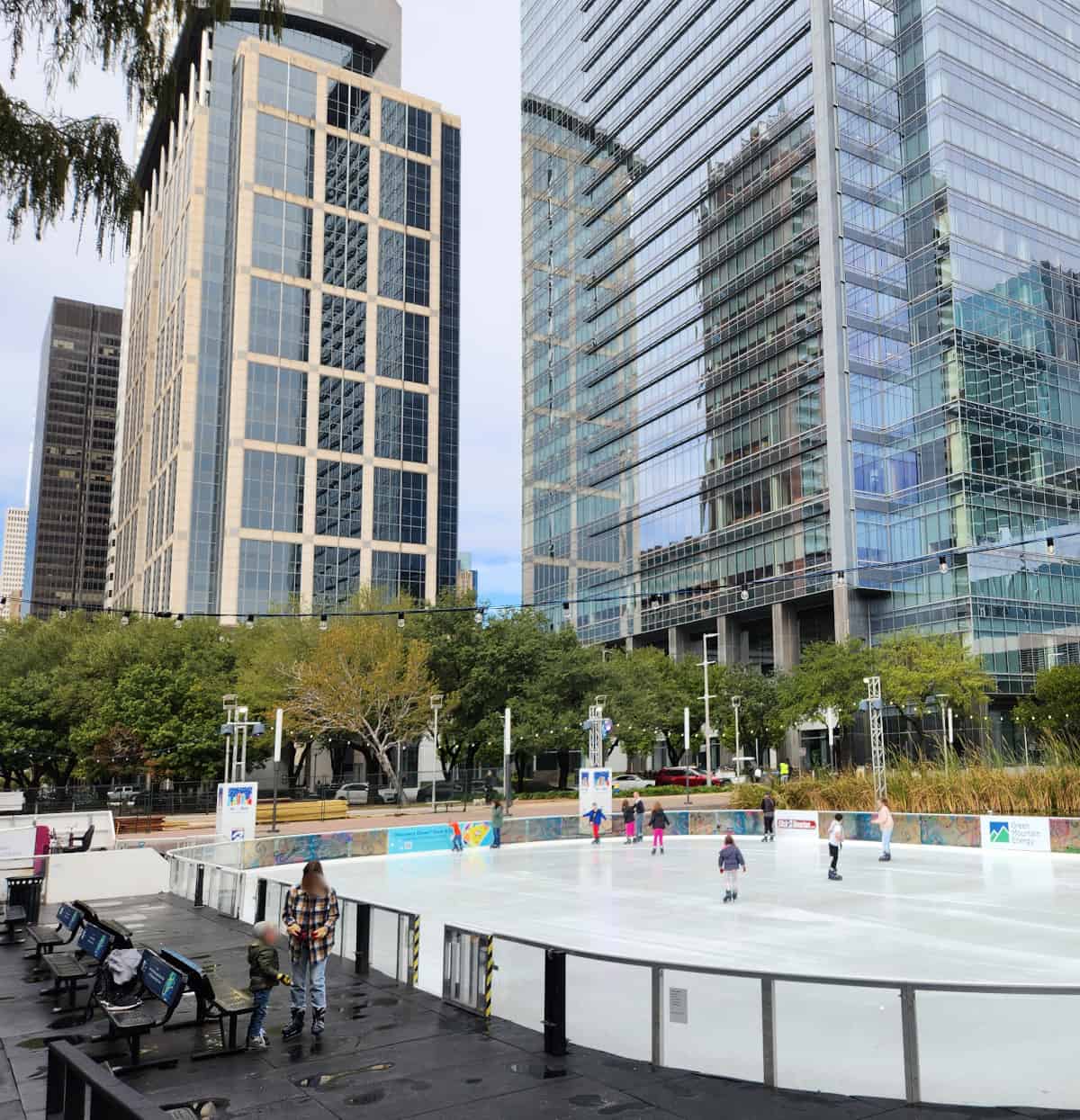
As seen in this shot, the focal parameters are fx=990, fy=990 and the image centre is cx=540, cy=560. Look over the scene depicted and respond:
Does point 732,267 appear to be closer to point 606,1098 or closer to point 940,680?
point 940,680

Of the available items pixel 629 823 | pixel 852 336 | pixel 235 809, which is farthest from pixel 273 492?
pixel 629 823

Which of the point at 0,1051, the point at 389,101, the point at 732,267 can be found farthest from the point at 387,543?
the point at 0,1051

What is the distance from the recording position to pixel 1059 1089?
7352 mm

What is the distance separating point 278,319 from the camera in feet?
323

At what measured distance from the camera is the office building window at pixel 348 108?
106250mm

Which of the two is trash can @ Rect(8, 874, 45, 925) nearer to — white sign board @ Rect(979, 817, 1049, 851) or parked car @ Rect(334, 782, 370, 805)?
white sign board @ Rect(979, 817, 1049, 851)

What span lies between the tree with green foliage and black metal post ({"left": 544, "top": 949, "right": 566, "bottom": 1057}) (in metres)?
7.30

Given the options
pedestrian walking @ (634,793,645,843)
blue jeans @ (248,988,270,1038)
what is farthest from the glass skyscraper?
blue jeans @ (248,988,270,1038)

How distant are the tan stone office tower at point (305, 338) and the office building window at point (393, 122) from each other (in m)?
0.20

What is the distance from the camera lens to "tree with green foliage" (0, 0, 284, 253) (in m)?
6.92

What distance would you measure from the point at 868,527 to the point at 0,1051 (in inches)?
2709

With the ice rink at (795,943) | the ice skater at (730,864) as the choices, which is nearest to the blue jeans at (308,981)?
the ice rink at (795,943)

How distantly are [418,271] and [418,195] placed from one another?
29.2 feet

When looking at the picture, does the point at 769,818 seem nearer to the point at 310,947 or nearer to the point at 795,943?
the point at 795,943
